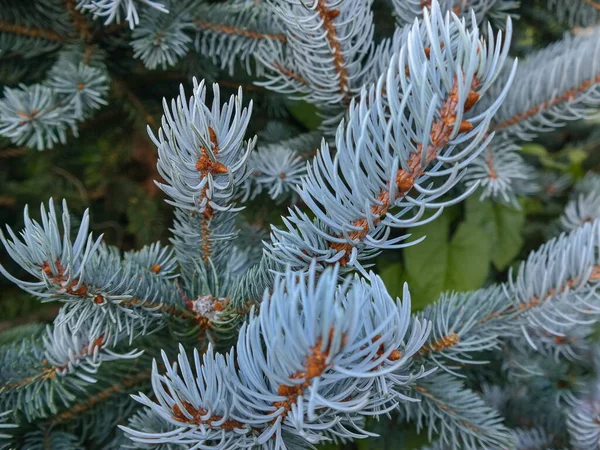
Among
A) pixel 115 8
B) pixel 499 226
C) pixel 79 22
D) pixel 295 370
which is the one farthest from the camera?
pixel 499 226

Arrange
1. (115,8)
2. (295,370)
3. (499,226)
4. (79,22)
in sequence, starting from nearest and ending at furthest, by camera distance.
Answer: (295,370), (115,8), (79,22), (499,226)

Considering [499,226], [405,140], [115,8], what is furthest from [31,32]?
[499,226]

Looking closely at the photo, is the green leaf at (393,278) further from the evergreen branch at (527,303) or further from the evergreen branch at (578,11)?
the evergreen branch at (578,11)

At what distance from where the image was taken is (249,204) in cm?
47

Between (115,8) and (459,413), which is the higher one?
(115,8)

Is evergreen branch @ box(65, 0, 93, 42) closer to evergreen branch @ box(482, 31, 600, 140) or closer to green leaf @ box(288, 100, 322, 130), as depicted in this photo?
green leaf @ box(288, 100, 322, 130)

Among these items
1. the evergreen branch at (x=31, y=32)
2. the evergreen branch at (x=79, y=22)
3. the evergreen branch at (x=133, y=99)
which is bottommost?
the evergreen branch at (x=133, y=99)

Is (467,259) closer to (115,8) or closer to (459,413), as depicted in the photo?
(459,413)

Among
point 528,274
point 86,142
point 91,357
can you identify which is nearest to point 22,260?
point 91,357

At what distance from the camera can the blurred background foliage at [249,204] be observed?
1.54 ft

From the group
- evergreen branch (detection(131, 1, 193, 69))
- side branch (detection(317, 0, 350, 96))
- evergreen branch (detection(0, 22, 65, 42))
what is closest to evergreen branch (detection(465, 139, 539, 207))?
side branch (detection(317, 0, 350, 96))

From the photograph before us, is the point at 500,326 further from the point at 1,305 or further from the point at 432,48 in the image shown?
the point at 1,305

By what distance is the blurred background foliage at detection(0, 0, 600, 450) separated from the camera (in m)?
0.47

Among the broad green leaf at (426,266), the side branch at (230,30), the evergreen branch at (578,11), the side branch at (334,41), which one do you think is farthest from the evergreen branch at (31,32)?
the evergreen branch at (578,11)
